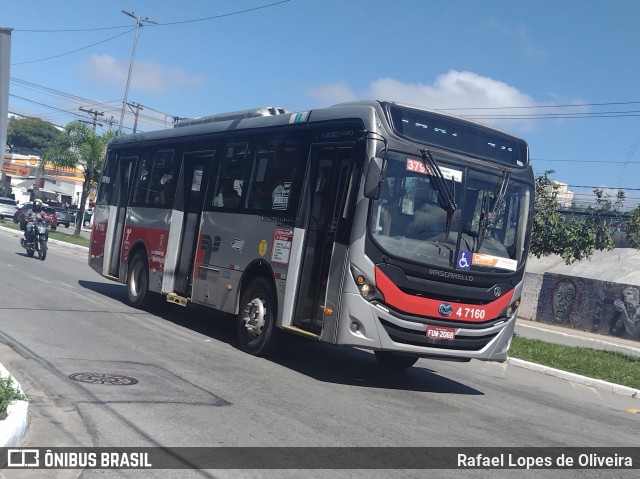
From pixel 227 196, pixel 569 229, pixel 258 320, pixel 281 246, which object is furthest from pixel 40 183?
pixel 281 246

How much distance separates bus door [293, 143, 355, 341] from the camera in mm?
9477

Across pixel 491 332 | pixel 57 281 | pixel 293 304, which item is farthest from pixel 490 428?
pixel 57 281

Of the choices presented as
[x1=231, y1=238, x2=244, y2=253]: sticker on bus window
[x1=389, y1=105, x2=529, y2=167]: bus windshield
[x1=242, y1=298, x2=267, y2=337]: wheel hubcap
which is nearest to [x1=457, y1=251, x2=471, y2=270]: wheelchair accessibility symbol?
[x1=389, y1=105, x2=529, y2=167]: bus windshield

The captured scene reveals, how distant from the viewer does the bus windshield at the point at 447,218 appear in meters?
9.25

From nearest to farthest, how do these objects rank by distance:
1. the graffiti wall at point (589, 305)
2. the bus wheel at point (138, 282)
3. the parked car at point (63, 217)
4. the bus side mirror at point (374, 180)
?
1. the bus side mirror at point (374, 180)
2. the bus wheel at point (138, 282)
3. the graffiti wall at point (589, 305)
4. the parked car at point (63, 217)

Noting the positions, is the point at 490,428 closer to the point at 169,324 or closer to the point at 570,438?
the point at 570,438

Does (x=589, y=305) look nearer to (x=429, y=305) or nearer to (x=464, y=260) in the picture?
(x=464, y=260)

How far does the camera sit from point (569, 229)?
19.8 meters

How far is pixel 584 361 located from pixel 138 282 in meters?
9.13

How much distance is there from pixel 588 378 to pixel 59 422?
1001 centimetres

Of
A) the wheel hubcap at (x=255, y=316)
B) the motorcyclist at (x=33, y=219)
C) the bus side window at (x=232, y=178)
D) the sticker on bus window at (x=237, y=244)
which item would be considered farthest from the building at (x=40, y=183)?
the wheel hubcap at (x=255, y=316)

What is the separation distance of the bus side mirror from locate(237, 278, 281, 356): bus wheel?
246 cm

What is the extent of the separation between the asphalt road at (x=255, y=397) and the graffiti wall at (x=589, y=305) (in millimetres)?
17231

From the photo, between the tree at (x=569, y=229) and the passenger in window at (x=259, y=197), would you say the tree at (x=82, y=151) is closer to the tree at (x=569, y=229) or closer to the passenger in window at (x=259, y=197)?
the tree at (x=569, y=229)
